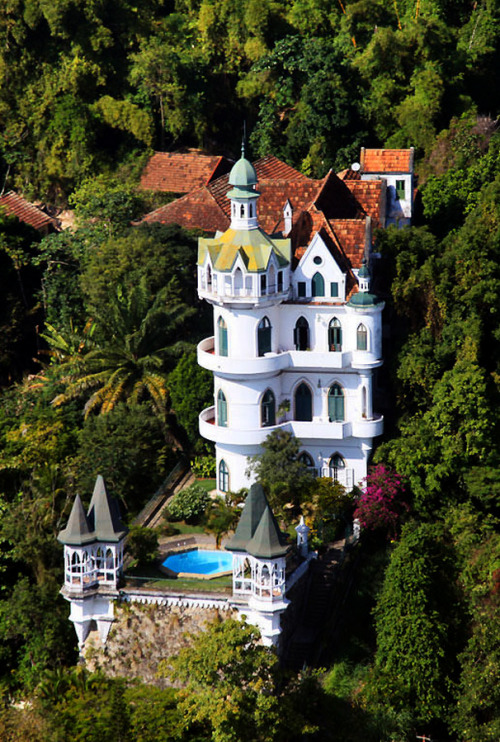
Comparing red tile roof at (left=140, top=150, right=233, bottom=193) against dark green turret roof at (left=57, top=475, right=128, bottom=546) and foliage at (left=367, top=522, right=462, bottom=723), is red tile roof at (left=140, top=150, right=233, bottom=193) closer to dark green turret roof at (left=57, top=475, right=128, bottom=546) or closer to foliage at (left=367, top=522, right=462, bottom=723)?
dark green turret roof at (left=57, top=475, right=128, bottom=546)

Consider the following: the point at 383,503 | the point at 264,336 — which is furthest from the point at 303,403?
the point at 383,503

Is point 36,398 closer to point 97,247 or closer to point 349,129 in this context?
point 97,247

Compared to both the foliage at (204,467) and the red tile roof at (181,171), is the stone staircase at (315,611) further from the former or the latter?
the red tile roof at (181,171)

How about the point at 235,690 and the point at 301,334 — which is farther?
the point at 301,334

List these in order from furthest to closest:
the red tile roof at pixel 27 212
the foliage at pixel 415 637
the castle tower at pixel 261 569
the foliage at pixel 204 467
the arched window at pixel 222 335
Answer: the red tile roof at pixel 27 212, the foliage at pixel 204 467, the arched window at pixel 222 335, the foliage at pixel 415 637, the castle tower at pixel 261 569

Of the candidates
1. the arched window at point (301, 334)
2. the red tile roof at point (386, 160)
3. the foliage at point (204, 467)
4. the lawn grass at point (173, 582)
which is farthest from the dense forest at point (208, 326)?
the arched window at point (301, 334)

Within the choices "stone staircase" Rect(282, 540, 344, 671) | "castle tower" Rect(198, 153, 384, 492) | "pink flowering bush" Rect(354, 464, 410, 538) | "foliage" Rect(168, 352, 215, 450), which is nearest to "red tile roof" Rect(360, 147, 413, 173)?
"castle tower" Rect(198, 153, 384, 492)

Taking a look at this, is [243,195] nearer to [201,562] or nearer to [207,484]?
[207,484]

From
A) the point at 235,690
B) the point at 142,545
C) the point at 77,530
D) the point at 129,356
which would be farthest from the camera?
the point at 129,356
